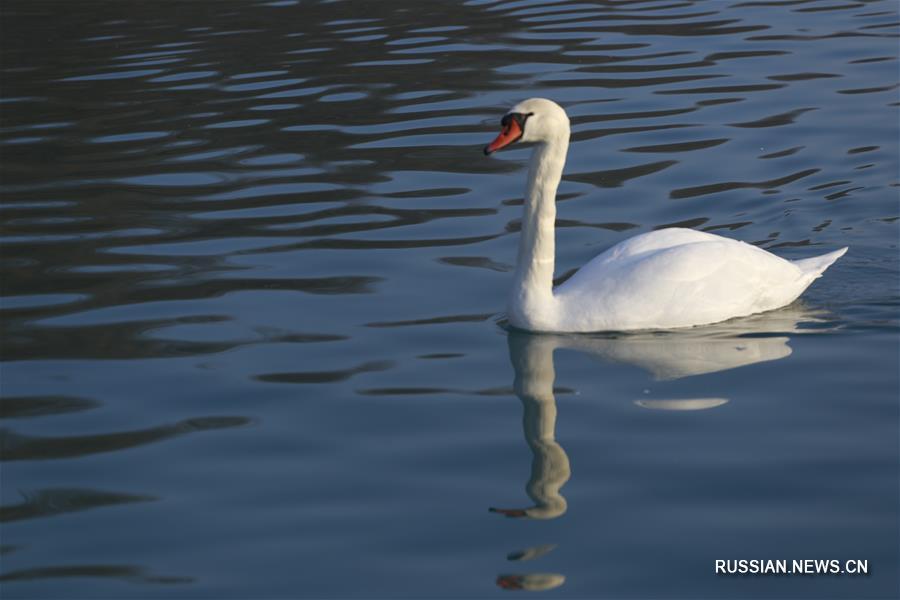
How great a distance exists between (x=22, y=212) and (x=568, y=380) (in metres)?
5.81

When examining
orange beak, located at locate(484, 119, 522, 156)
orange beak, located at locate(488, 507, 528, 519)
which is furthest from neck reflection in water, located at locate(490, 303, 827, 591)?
orange beak, located at locate(484, 119, 522, 156)

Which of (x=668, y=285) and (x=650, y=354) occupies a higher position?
(x=668, y=285)

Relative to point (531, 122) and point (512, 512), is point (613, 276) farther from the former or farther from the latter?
point (512, 512)

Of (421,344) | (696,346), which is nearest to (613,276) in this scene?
(696,346)

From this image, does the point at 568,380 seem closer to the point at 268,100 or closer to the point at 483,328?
the point at 483,328

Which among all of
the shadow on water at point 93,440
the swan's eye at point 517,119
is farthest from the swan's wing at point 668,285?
the shadow on water at point 93,440

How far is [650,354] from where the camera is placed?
862 cm

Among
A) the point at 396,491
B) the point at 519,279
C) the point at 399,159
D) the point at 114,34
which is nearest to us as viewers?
the point at 396,491

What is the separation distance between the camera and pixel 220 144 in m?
14.5

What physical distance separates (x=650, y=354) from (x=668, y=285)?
18.3 inches

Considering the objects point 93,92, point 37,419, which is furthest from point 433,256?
point 93,92

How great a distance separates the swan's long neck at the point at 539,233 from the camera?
8906 millimetres

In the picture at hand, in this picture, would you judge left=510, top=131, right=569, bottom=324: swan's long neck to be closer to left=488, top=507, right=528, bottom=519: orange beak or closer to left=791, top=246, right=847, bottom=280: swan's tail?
left=791, top=246, right=847, bottom=280: swan's tail

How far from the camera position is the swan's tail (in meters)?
9.54
